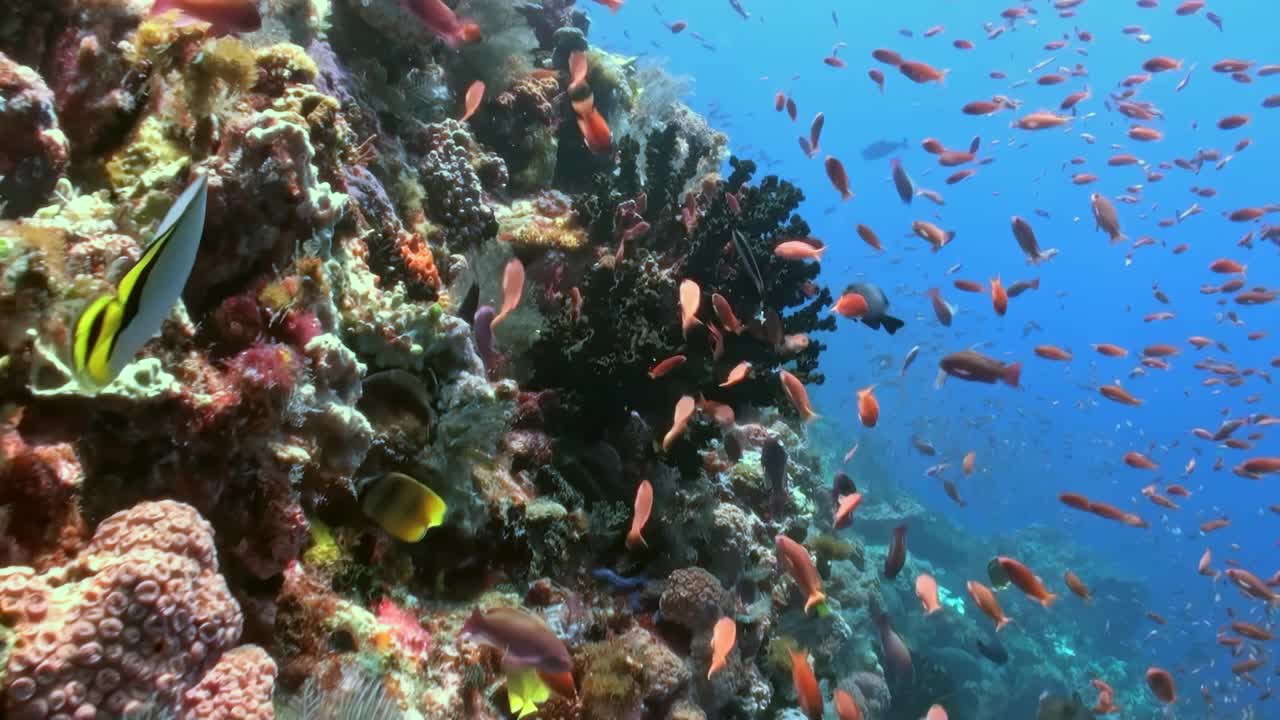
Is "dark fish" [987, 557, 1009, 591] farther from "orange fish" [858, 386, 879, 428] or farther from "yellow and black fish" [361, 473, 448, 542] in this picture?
"yellow and black fish" [361, 473, 448, 542]

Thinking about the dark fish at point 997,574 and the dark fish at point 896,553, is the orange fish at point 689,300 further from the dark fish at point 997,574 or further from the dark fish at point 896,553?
the dark fish at point 997,574

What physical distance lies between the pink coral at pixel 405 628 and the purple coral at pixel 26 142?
225 centimetres

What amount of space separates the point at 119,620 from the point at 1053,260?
106426 millimetres

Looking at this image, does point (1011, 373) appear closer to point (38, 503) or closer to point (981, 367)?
→ point (981, 367)

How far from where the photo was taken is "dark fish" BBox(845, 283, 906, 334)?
672 centimetres

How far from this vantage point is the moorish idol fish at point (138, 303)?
52.8 inches

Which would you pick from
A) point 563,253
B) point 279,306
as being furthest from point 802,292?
point 279,306

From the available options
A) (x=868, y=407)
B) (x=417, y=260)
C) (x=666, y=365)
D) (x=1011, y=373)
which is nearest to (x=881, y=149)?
(x=1011, y=373)

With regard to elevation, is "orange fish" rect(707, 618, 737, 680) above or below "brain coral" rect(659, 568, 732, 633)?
above

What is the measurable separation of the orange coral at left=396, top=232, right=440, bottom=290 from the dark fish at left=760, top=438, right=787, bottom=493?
422 cm

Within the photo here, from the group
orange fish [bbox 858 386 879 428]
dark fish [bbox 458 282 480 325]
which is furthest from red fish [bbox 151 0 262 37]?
orange fish [bbox 858 386 879 428]

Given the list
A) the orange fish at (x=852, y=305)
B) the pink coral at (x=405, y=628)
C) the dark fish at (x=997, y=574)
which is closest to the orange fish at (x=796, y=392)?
the orange fish at (x=852, y=305)

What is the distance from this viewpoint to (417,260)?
443 centimetres

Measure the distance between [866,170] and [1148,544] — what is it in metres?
122
